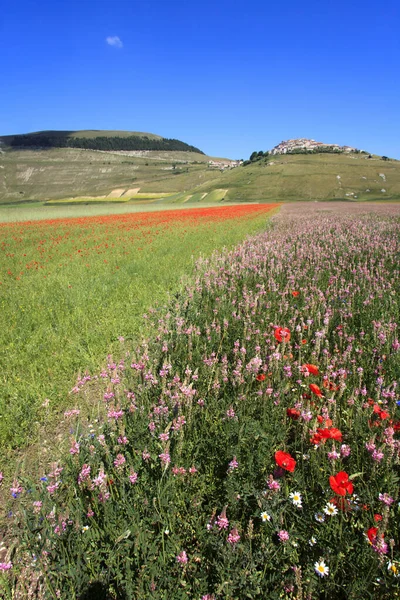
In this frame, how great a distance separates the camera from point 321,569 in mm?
1812

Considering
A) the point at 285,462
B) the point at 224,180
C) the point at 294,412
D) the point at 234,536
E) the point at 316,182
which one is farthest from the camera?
the point at 224,180

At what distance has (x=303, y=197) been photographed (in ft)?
268

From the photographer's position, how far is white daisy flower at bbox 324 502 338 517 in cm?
198

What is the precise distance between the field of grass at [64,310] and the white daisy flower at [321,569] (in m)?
2.93

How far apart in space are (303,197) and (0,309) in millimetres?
84608

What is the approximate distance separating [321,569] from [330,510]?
0.31 meters

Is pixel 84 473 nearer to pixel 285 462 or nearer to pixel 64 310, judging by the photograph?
pixel 285 462

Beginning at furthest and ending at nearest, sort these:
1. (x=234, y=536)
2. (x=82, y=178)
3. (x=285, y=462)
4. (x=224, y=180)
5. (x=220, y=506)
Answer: (x=82, y=178) < (x=224, y=180) < (x=220, y=506) < (x=285, y=462) < (x=234, y=536)

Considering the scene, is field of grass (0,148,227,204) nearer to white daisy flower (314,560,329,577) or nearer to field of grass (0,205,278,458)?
field of grass (0,205,278,458)

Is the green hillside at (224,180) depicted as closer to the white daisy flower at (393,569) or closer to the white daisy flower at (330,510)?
the white daisy flower at (330,510)

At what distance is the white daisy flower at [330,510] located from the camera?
1.98 m

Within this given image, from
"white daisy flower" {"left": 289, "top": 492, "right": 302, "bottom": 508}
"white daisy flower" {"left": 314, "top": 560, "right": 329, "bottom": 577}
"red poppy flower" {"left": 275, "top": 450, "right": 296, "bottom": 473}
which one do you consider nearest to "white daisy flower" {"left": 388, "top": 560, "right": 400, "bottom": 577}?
"white daisy flower" {"left": 314, "top": 560, "right": 329, "bottom": 577}

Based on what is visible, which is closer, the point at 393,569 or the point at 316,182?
the point at 393,569

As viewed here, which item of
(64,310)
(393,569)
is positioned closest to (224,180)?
(64,310)
